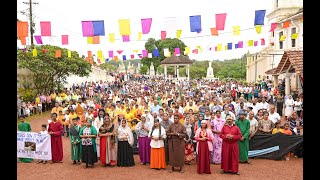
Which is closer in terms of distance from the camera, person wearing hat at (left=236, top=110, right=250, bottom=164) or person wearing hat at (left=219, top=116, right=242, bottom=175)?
person wearing hat at (left=219, top=116, right=242, bottom=175)

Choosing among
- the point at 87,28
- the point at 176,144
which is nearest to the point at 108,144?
the point at 176,144

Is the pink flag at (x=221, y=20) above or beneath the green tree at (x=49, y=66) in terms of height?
above

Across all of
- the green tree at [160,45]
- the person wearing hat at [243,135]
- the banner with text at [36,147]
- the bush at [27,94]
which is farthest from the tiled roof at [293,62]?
the green tree at [160,45]

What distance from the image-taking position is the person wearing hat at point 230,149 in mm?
8695

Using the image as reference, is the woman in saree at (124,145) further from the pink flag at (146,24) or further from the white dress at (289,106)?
the white dress at (289,106)

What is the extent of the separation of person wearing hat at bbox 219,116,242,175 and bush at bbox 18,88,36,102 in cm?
1789

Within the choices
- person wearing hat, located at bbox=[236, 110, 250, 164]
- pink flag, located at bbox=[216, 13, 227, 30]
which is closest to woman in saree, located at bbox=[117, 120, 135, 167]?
person wearing hat, located at bbox=[236, 110, 250, 164]

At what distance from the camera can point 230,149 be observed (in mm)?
8758

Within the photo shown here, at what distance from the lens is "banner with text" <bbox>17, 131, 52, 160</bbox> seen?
1000cm

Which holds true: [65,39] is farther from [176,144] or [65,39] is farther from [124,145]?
[176,144]

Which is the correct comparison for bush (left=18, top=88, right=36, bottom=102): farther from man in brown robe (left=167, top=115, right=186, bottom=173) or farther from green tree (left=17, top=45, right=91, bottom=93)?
man in brown robe (left=167, top=115, right=186, bottom=173)

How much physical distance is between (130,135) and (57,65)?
17.9 meters

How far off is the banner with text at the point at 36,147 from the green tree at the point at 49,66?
45.8ft
